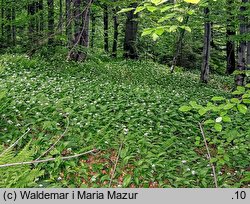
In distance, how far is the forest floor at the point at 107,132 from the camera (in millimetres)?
Answer: 5523

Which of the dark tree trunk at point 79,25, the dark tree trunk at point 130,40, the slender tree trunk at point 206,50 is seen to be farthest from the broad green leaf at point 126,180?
the dark tree trunk at point 130,40

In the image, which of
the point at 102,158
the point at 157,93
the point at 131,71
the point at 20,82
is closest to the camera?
the point at 102,158

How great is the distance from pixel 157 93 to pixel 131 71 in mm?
5372

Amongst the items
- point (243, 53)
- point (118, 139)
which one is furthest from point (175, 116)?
point (243, 53)

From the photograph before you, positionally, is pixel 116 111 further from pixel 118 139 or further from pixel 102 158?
pixel 102 158

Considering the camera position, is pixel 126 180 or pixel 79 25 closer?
pixel 126 180

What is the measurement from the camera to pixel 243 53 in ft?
34.0

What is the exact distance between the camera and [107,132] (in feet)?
22.0

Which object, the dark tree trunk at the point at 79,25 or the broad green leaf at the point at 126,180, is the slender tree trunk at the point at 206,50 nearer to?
the dark tree trunk at the point at 79,25

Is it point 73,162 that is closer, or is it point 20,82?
point 73,162

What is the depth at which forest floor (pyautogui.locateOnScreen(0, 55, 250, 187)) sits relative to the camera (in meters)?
5.52

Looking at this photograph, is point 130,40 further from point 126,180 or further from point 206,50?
point 126,180

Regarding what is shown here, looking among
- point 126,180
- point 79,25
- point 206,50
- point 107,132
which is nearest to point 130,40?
point 206,50

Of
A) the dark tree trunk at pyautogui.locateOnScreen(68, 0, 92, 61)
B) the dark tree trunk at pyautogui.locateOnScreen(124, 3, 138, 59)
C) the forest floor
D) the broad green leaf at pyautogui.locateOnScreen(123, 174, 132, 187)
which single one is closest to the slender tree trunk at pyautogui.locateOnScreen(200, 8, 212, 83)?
the forest floor
